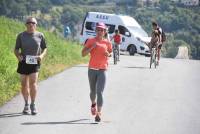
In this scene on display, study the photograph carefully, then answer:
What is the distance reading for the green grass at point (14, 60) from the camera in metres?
14.7

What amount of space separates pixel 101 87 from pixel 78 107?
2.03m

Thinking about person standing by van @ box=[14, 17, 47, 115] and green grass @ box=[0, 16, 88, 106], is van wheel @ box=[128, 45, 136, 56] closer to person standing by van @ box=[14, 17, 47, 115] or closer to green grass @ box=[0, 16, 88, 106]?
green grass @ box=[0, 16, 88, 106]

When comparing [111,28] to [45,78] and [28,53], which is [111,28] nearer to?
[45,78]

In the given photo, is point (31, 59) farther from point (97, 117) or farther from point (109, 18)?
point (109, 18)

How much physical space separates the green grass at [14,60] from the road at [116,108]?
569 mm

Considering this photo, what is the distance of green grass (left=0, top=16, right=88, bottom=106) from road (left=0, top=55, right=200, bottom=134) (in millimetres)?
569

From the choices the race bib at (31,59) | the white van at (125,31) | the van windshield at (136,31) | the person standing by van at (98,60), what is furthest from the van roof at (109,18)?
the person standing by van at (98,60)

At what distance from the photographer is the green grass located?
14.7m

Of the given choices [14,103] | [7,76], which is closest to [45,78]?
[7,76]

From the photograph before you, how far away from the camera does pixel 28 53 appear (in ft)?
36.7

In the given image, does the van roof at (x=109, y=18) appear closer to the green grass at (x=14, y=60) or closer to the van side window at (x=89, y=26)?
the van side window at (x=89, y=26)

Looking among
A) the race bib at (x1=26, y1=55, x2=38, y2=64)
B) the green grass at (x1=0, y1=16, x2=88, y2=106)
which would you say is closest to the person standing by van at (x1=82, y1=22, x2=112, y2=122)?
the race bib at (x1=26, y1=55, x2=38, y2=64)

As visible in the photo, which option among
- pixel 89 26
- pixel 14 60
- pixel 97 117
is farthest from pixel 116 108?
pixel 89 26

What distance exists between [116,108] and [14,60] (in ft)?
21.7
